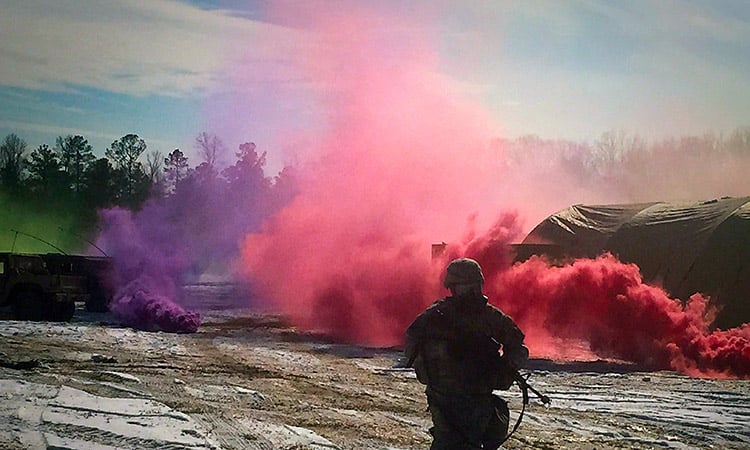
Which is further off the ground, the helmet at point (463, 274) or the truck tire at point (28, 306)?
the helmet at point (463, 274)

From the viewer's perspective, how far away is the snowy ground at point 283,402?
9258 mm

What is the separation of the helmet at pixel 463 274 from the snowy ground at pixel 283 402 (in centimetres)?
360

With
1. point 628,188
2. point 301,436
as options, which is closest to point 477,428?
point 301,436

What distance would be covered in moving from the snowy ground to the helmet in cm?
360

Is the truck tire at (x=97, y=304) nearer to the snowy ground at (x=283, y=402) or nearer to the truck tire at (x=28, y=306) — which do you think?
the truck tire at (x=28, y=306)

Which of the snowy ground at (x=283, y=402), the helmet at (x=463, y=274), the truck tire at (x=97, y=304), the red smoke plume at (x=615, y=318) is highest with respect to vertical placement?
the helmet at (x=463, y=274)

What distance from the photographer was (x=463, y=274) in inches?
245

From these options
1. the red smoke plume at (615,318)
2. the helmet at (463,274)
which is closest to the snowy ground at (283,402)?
the red smoke plume at (615,318)

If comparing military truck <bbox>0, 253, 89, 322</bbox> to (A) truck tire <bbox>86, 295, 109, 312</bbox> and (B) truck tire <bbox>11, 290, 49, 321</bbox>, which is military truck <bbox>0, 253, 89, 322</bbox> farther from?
(A) truck tire <bbox>86, 295, 109, 312</bbox>

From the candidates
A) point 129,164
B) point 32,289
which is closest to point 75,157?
point 129,164

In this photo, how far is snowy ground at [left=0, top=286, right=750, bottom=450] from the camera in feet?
30.4

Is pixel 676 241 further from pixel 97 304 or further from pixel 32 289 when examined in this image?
pixel 97 304

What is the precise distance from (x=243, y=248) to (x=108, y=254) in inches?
185

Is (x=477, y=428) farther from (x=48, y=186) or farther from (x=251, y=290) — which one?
(x=48, y=186)
